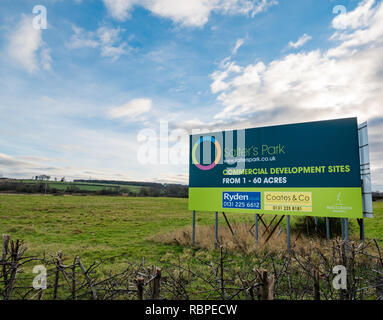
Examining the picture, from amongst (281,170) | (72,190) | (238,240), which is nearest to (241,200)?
(238,240)

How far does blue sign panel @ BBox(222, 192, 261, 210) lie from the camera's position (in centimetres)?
1036

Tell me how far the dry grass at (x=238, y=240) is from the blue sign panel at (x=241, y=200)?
4.46 ft

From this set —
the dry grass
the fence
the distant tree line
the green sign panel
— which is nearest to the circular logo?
the green sign panel

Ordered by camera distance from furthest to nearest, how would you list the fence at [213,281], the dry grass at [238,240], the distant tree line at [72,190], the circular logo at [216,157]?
the distant tree line at [72,190] < the circular logo at [216,157] < the dry grass at [238,240] < the fence at [213,281]

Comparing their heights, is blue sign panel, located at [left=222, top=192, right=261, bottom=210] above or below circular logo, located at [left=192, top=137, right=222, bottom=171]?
below

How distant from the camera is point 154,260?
30.0ft

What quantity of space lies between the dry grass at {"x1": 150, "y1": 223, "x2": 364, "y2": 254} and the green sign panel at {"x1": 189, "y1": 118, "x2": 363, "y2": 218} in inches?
52.3

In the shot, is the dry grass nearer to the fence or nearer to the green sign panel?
the green sign panel

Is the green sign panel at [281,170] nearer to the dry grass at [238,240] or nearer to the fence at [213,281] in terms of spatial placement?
the dry grass at [238,240]

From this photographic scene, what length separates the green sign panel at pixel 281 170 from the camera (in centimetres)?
893

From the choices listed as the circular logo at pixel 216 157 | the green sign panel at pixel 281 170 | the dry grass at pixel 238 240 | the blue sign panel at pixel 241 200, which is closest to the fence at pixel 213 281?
the dry grass at pixel 238 240

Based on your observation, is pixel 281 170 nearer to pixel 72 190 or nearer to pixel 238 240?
pixel 238 240
